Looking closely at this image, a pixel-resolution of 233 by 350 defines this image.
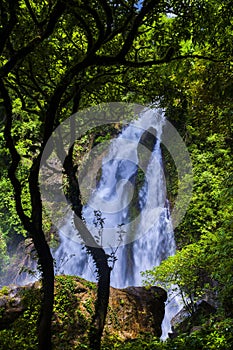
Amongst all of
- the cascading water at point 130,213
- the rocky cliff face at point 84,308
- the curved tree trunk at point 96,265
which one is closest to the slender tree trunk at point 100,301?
the curved tree trunk at point 96,265

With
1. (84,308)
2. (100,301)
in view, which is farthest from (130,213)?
(100,301)

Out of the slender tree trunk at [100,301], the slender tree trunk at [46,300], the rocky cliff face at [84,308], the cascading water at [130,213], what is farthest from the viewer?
the cascading water at [130,213]

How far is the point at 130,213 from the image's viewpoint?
15.3m

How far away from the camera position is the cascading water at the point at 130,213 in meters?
13.4

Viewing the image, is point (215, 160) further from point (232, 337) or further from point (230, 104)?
point (232, 337)

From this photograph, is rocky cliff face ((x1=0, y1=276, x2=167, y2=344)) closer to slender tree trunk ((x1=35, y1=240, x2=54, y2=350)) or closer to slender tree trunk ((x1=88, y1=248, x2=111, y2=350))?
slender tree trunk ((x1=88, y1=248, x2=111, y2=350))

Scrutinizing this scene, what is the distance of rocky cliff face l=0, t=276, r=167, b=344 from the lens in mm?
6458

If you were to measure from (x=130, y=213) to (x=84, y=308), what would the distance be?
8614 millimetres

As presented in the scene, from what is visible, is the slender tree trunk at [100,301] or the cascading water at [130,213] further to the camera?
the cascading water at [130,213]

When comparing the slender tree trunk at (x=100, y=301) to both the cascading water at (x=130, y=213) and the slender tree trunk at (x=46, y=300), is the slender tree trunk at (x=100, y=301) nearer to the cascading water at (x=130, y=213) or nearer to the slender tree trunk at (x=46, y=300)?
the slender tree trunk at (x=46, y=300)

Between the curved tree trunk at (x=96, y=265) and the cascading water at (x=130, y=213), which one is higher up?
the cascading water at (x=130, y=213)

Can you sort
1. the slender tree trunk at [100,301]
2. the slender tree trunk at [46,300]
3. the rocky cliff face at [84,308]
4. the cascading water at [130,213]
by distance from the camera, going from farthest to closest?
→ the cascading water at [130,213]
the rocky cliff face at [84,308]
the slender tree trunk at [100,301]
the slender tree trunk at [46,300]

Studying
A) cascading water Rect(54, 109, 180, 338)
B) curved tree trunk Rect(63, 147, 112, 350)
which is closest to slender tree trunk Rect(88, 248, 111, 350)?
curved tree trunk Rect(63, 147, 112, 350)

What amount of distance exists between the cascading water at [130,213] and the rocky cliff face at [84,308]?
4.44m
